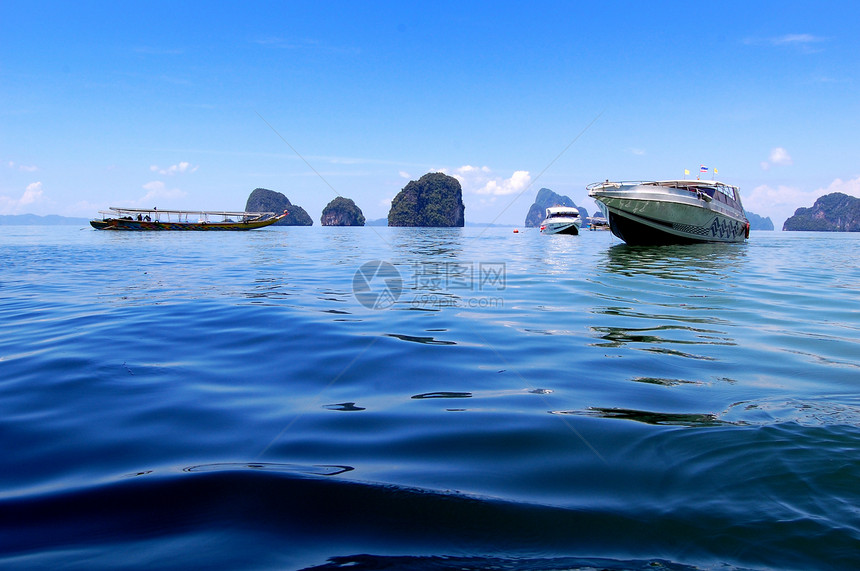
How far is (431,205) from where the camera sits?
17725 centimetres

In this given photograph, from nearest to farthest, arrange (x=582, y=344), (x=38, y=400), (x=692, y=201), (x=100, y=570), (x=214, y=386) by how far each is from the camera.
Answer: (x=100, y=570) → (x=38, y=400) → (x=214, y=386) → (x=582, y=344) → (x=692, y=201)

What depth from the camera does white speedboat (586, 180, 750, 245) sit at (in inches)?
872

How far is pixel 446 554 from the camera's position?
179 cm

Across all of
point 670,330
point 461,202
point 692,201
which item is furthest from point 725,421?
point 461,202

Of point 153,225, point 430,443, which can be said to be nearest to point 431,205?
point 153,225

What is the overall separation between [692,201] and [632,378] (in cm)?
2243

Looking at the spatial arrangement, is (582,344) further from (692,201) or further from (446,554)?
(692,201)
